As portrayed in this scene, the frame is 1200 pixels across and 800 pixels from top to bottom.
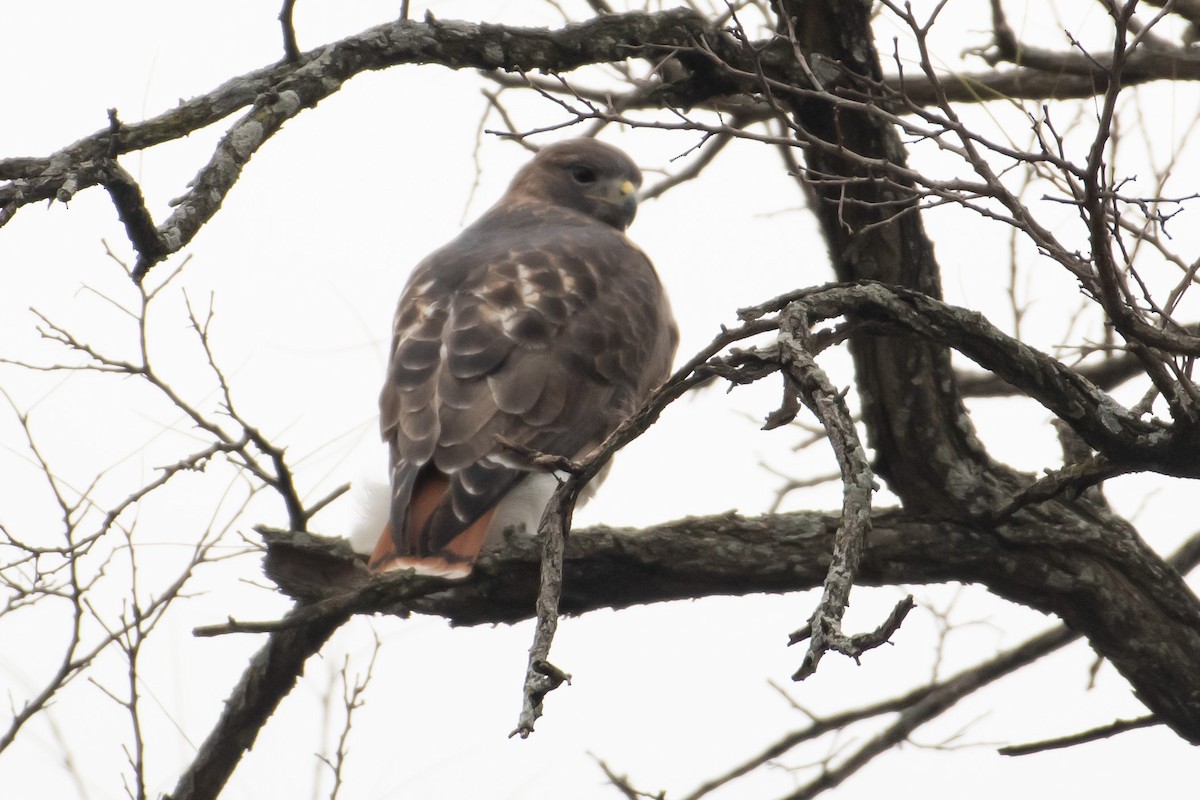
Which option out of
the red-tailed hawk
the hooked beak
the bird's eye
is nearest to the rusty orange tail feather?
the red-tailed hawk

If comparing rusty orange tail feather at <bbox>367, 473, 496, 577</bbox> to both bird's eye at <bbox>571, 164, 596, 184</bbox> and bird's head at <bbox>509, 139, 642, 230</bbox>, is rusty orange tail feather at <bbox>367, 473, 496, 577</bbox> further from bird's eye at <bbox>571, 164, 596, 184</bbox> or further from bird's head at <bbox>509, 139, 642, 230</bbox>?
bird's eye at <bbox>571, 164, 596, 184</bbox>

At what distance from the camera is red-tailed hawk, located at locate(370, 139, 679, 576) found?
3.64 m

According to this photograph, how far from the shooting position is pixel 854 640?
1.50 meters

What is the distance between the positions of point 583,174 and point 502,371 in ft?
6.94

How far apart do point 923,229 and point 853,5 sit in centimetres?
55

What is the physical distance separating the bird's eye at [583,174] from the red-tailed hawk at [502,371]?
0.84m

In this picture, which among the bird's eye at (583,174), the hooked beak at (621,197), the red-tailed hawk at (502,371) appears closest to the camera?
the red-tailed hawk at (502,371)

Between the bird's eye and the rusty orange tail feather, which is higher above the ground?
the bird's eye

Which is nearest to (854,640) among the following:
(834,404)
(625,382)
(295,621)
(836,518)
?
(834,404)

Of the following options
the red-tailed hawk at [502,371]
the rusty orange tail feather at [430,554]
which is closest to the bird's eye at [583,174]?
the red-tailed hawk at [502,371]

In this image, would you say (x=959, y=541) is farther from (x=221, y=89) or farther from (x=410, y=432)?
(x=221, y=89)

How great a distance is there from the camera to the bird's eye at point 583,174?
5.94 meters

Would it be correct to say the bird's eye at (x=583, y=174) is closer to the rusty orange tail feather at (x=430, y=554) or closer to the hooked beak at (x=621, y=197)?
the hooked beak at (x=621, y=197)

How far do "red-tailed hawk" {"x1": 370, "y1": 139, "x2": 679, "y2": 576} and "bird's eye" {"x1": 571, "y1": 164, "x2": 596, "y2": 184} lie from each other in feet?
2.76
